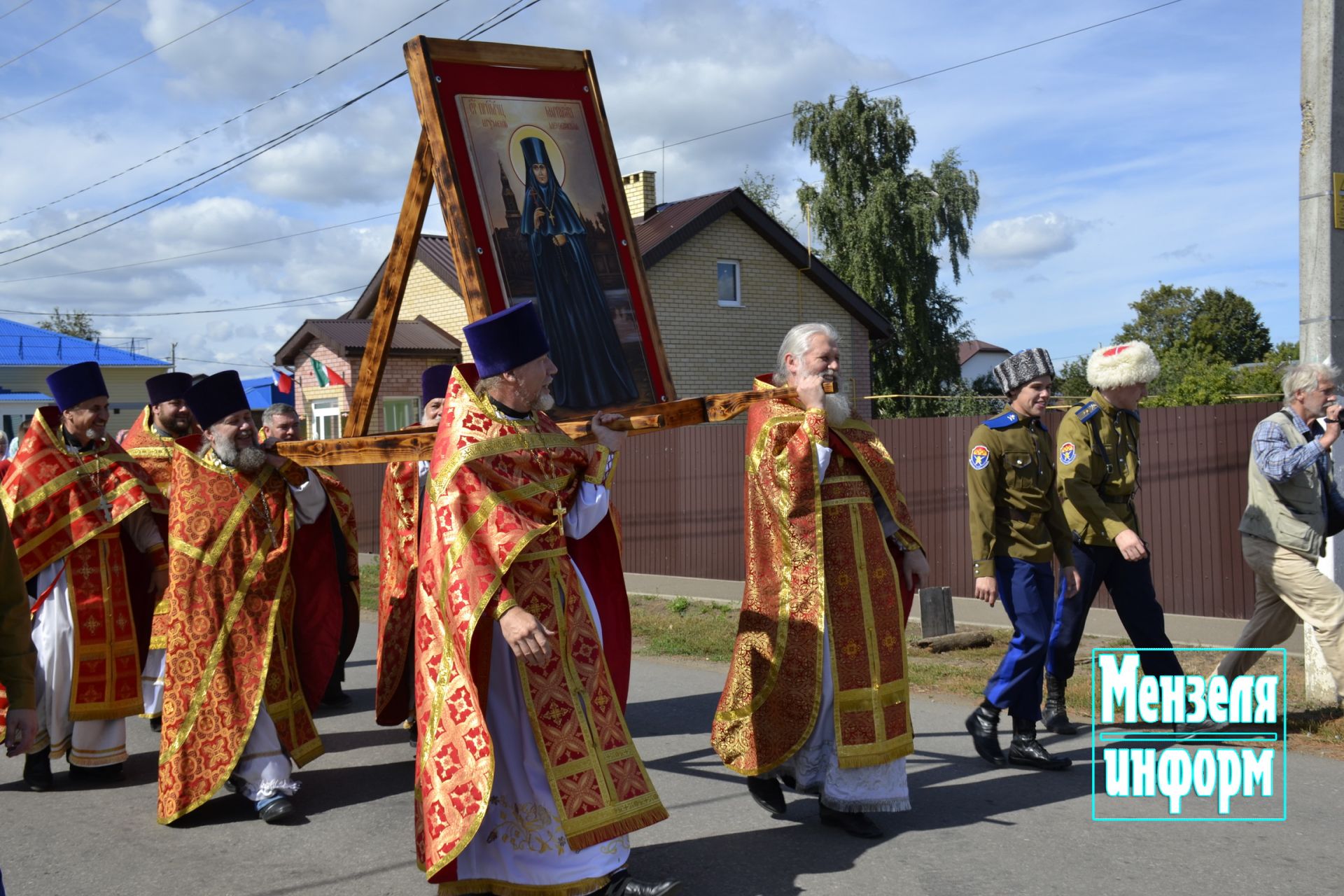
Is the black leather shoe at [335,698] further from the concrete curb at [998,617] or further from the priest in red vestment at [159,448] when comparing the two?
the concrete curb at [998,617]

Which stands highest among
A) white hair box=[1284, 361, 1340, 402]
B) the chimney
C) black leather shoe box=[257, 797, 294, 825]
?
the chimney

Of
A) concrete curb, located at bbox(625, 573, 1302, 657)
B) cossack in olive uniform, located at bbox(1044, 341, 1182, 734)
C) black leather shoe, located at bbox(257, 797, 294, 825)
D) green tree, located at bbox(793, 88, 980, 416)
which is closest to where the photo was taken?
black leather shoe, located at bbox(257, 797, 294, 825)

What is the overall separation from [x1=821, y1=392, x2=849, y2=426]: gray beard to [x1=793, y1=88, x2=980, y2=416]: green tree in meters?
28.2

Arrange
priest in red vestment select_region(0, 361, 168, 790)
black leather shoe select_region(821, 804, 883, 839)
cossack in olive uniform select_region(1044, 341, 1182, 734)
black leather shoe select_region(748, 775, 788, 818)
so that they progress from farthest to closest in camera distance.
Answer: priest in red vestment select_region(0, 361, 168, 790)
cossack in olive uniform select_region(1044, 341, 1182, 734)
black leather shoe select_region(748, 775, 788, 818)
black leather shoe select_region(821, 804, 883, 839)

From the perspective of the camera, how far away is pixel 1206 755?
5.60 metres

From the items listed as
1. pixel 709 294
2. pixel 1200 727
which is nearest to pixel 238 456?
pixel 1200 727

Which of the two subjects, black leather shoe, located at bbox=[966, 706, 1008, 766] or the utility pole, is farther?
the utility pole

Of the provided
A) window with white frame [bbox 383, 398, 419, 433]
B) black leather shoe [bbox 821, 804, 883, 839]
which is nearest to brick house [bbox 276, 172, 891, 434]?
window with white frame [bbox 383, 398, 419, 433]

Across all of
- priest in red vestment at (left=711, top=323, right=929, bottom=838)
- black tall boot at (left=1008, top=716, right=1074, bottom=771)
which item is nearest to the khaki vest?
black tall boot at (left=1008, top=716, right=1074, bottom=771)

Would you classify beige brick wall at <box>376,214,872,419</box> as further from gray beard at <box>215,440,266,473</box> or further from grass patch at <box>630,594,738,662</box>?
gray beard at <box>215,440,266,473</box>

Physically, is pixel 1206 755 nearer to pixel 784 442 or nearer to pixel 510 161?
pixel 784 442

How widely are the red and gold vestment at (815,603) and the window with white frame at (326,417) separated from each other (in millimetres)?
22219

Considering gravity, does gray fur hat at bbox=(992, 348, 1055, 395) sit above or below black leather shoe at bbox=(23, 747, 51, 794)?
above

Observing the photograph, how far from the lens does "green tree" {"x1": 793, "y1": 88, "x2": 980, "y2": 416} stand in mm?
33125
